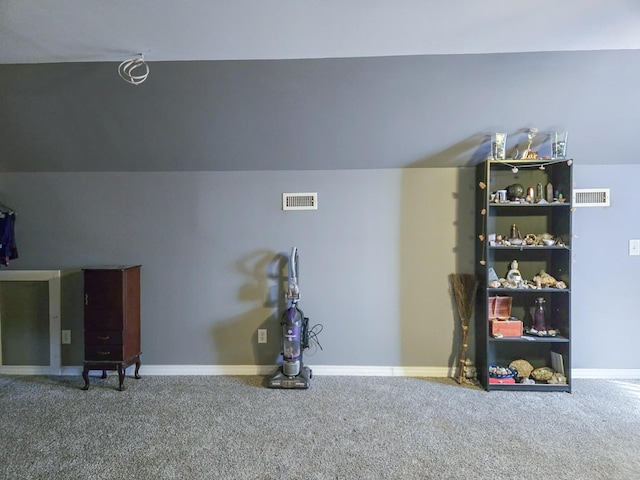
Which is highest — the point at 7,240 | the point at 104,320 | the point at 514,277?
the point at 7,240

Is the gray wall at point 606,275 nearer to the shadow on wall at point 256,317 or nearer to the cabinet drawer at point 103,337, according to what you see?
the shadow on wall at point 256,317

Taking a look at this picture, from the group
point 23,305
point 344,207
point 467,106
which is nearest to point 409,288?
point 344,207

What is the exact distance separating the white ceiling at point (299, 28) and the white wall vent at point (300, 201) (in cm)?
110

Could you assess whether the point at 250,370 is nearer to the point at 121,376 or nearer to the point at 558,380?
the point at 121,376

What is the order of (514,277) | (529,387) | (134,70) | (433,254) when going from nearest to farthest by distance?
(134,70) → (529,387) → (514,277) → (433,254)

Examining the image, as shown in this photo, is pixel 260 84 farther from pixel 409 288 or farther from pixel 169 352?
pixel 169 352

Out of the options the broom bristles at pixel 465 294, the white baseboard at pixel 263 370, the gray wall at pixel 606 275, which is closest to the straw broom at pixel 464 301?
the broom bristles at pixel 465 294

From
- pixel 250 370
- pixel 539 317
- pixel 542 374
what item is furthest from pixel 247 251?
pixel 542 374

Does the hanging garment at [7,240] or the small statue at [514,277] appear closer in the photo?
the small statue at [514,277]

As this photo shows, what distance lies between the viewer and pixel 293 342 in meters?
2.95

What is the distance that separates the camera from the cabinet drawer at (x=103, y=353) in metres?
2.85

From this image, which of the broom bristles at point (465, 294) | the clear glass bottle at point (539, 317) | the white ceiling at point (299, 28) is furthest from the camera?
the broom bristles at point (465, 294)

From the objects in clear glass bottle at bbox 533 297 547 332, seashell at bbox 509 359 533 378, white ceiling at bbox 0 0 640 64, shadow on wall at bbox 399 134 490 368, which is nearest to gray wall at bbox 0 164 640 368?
shadow on wall at bbox 399 134 490 368

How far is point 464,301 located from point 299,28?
230 cm
